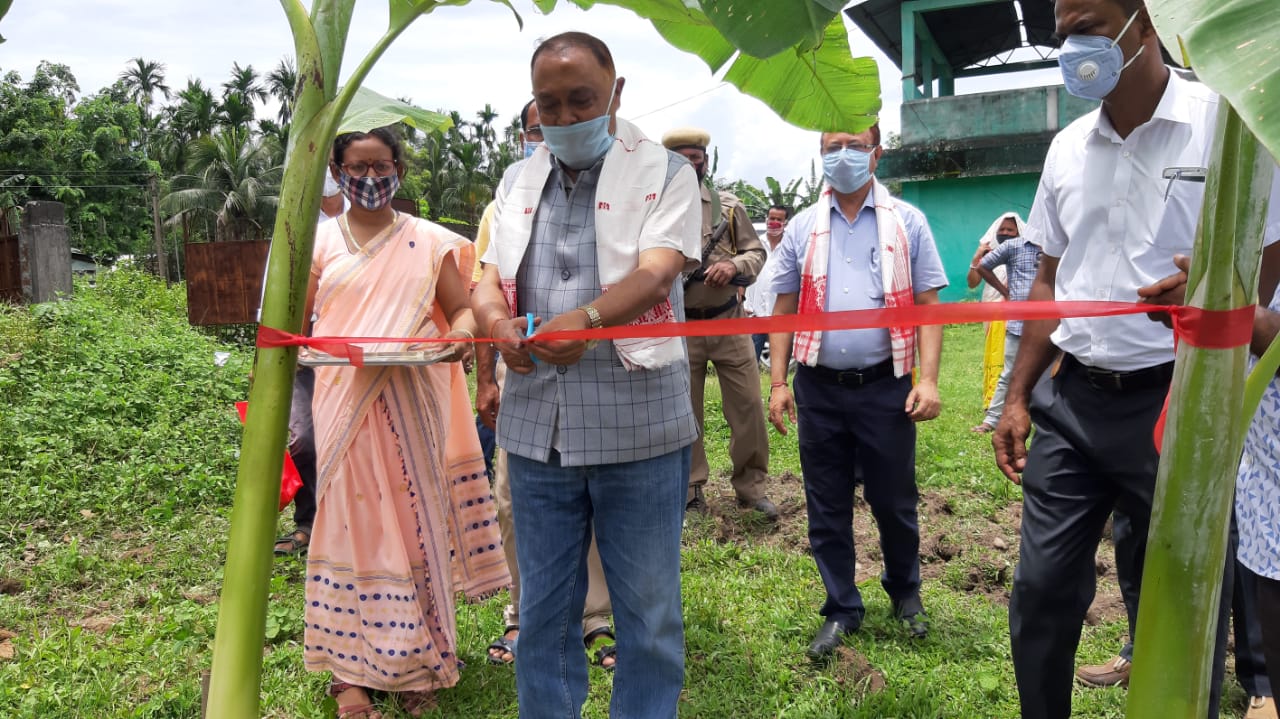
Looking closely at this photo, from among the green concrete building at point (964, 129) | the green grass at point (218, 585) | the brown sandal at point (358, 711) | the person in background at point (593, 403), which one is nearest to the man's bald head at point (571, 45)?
the person in background at point (593, 403)

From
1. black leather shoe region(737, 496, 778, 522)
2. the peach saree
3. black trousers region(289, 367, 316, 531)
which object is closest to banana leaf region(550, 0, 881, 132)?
the peach saree

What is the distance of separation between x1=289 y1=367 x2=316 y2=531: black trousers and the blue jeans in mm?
2414

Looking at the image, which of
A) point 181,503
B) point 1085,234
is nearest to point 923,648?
point 1085,234

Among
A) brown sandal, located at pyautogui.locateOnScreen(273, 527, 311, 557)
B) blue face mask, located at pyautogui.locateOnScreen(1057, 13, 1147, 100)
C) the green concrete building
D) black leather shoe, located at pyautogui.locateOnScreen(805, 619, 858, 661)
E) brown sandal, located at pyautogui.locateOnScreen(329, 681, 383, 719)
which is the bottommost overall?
brown sandal, located at pyautogui.locateOnScreen(329, 681, 383, 719)

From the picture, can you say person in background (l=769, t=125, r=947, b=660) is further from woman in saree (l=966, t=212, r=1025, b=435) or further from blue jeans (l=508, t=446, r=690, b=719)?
woman in saree (l=966, t=212, r=1025, b=435)

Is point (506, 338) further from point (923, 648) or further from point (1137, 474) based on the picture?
point (923, 648)

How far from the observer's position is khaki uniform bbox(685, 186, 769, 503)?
17.0 feet

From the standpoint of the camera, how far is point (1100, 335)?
2.33 metres

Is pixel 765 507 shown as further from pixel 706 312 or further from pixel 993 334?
pixel 993 334

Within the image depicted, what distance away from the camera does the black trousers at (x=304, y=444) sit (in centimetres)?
463

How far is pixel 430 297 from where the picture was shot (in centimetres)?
335

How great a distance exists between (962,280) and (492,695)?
1570 centimetres

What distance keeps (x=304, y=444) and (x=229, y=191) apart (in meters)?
30.9

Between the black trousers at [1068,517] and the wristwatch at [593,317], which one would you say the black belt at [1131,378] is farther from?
the wristwatch at [593,317]
